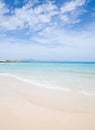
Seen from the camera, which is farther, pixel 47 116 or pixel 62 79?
pixel 62 79

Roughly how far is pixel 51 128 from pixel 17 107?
57.8 inches

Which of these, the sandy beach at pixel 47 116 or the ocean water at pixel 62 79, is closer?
the sandy beach at pixel 47 116

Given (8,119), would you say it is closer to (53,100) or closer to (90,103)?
(53,100)

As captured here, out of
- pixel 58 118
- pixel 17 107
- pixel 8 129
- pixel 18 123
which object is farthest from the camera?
Answer: pixel 17 107

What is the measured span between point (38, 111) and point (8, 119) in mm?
816

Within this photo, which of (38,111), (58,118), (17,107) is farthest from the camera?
(17,107)

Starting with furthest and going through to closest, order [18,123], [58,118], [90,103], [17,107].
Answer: [90,103]
[17,107]
[58,118]
[18,123]

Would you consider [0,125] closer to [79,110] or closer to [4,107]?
[4,107]

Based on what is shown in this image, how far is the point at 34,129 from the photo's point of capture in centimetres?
281

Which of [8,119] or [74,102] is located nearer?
[8,119]

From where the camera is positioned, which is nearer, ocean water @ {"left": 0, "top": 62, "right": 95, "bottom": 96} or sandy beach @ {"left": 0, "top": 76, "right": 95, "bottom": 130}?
sandy beach @ {"left": 0, "top": 76, "right": 95, "bottom": 130}

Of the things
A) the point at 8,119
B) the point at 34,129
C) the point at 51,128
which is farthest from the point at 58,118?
the point at 8,119

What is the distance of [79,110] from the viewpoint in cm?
394

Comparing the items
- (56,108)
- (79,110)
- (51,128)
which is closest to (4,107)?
(56,108)
